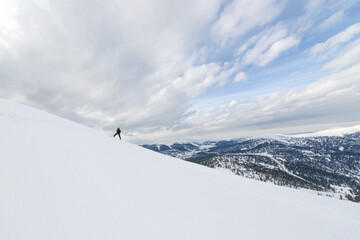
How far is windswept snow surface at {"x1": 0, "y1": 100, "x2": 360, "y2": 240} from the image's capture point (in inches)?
Result: 170

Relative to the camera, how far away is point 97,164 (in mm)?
8492

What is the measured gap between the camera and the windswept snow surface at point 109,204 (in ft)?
14.2

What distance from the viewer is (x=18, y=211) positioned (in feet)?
13.7

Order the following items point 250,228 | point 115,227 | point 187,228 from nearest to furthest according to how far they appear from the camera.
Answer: point 115,227
point 187,228
point 250,228

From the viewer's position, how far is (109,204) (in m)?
5.63

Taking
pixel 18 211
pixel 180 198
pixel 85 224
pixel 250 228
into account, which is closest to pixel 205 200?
pixel 180 198

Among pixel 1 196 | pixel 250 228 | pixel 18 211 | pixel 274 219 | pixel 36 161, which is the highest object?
pixel 36 161

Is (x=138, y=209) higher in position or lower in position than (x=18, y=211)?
lower

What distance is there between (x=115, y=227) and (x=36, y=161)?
509 cm

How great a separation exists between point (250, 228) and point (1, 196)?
29.2ft

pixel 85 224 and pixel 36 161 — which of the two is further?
pixel 36 161

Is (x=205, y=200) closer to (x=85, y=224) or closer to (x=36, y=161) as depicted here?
(x=85, y=224)

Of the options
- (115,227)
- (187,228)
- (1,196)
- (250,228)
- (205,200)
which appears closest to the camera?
(1,196)

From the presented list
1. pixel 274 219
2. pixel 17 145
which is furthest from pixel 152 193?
pixel 17 145
